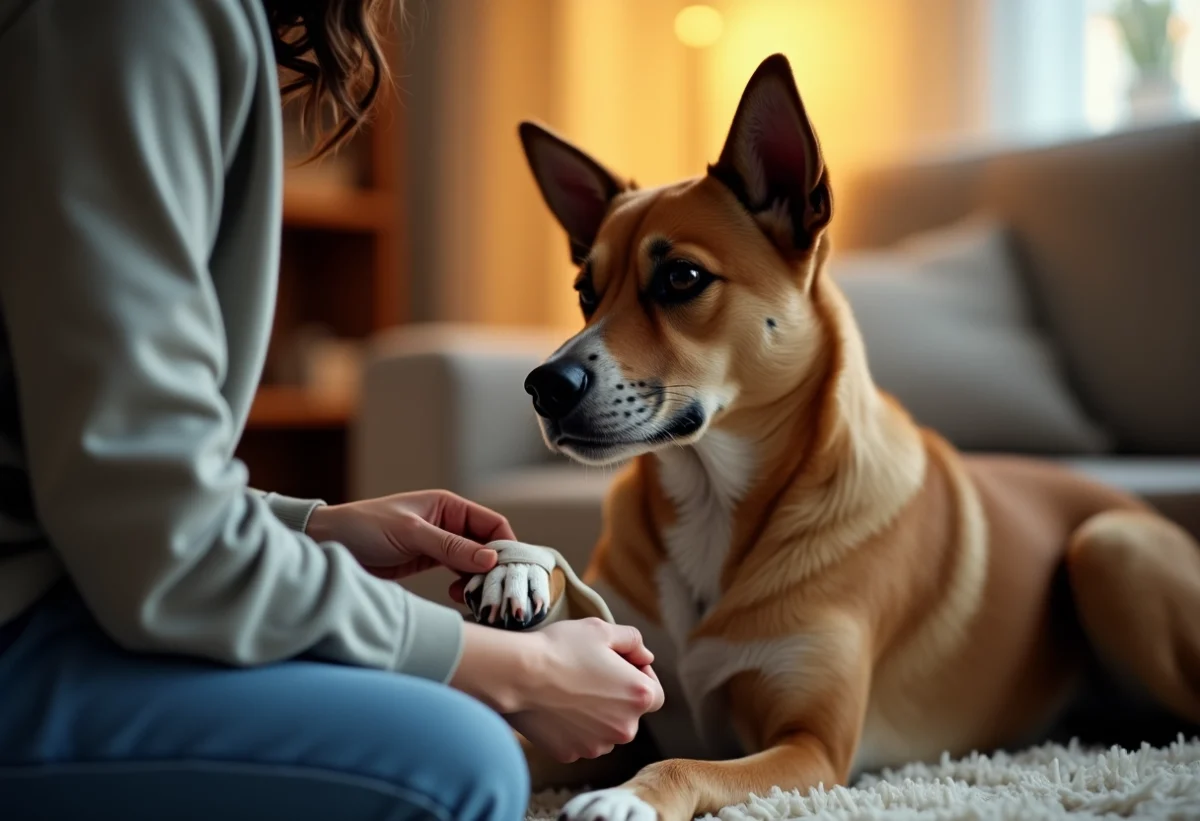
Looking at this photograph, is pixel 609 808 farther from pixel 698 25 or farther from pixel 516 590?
pixel 698 25

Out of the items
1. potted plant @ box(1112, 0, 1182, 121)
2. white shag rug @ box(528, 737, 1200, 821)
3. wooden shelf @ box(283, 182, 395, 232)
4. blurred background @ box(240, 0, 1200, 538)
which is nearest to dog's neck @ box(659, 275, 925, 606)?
white shag rug @ box(528, 737, 1200, 821)

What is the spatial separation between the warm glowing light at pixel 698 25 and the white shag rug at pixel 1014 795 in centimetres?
246

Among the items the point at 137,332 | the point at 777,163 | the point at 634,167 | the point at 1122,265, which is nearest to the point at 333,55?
the point at 137,332

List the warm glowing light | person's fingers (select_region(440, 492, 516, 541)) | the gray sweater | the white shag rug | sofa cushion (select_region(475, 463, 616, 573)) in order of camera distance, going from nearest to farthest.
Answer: the gray sweater
the white shag rug
person's fingers (select_region(440, 492, 516, 541))
sofa cushion (select_region(475, 463, 616, 573))
the warm glowing light

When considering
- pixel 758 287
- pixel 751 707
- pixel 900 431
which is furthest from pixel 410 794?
pixel 900 431

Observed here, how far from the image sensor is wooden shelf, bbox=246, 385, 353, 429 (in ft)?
10.5

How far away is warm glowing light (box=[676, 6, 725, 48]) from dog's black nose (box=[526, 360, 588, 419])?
2311 millimetres

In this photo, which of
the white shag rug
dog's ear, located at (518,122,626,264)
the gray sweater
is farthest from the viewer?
dog's ear, located at (518,122,626,264)

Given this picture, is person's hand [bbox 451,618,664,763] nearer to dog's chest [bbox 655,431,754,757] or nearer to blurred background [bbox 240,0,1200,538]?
dog's chest [bbox 655,431,754,757]

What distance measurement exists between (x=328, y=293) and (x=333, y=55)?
9.31 ft

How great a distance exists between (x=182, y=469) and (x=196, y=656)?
0.45 ft

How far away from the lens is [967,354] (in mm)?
2066

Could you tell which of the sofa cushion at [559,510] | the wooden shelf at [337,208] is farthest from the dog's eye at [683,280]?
the wooden shelf at [337,208]

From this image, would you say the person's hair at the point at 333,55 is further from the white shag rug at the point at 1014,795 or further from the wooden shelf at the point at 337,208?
the wooden shelf at the point at 337,208
